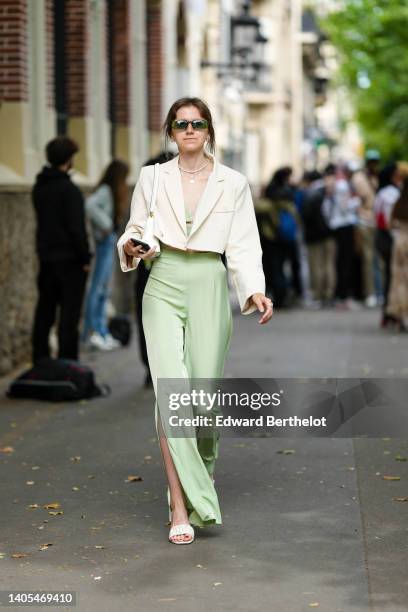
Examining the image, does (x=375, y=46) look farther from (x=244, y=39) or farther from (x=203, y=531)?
(x=203, y=531)

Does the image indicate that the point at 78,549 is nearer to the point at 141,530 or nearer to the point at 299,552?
the point at 141,530

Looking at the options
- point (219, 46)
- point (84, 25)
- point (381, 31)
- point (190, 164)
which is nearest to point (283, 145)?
point (381, 31)

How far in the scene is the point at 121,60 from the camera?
20.8 metres

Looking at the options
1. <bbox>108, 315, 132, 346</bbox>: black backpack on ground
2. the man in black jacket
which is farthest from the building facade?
<bbox>108, 315, 132, 346</bbox>: black backpack on ground

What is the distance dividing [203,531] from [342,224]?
1482cm

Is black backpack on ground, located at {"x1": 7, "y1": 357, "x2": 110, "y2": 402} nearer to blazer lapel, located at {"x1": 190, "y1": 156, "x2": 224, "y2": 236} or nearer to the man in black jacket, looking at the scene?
the man in black jacket

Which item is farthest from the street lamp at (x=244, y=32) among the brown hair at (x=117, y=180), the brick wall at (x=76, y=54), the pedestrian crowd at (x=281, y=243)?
the brown hair at (x=117, y=180)

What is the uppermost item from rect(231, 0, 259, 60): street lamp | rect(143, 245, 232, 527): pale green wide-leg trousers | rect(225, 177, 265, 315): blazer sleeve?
rect(231, 0, 259, 60): street lamp

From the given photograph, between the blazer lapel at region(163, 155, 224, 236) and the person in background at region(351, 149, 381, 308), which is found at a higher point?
the blazer lapel at region(163, 155, 224, 236)

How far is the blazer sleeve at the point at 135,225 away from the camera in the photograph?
21.6 ft

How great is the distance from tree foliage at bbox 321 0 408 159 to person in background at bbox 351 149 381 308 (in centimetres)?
1679

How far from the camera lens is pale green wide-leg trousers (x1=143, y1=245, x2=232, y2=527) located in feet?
21.6

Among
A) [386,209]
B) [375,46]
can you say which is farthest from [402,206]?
[375,46]

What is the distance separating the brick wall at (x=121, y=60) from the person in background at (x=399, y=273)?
207 inches
